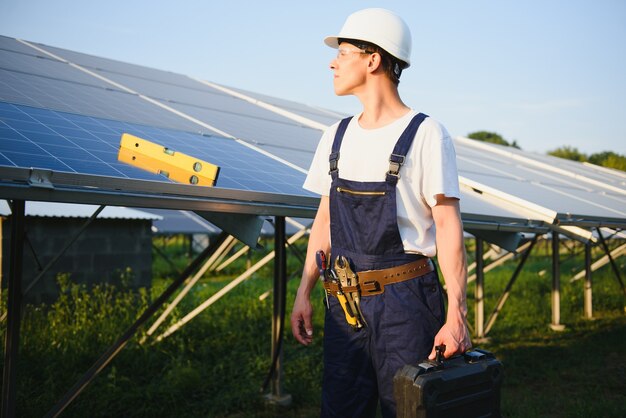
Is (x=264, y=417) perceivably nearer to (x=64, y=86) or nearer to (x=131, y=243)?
(x=64, y=86)

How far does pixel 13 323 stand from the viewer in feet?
9.68

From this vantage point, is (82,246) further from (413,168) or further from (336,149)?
(413,168)

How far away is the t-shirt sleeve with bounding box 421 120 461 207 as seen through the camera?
215 centimetres

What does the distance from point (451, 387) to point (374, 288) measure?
452 mm

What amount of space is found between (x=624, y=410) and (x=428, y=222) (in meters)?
3.48

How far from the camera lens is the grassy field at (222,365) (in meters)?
4.75

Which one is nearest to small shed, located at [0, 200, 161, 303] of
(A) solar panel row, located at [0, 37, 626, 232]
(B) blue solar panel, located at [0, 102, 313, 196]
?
(A) solar panel row, located at [0, 37, 626, 232]

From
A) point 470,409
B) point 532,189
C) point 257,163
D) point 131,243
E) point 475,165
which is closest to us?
point 470,409

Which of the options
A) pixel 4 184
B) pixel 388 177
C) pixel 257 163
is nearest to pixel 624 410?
pixel 257 163

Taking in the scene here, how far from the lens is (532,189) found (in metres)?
7.00

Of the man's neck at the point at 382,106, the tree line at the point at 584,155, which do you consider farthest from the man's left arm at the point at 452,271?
the tree line at the point at 584,155

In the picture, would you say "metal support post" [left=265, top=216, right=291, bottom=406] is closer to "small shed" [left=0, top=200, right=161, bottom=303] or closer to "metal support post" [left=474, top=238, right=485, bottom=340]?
"small shed" [left=0, top=200, right=161, bottom=303]

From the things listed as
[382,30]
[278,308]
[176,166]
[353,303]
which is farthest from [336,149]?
[278,308]

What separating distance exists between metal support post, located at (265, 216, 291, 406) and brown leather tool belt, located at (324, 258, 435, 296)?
7.40 ft
